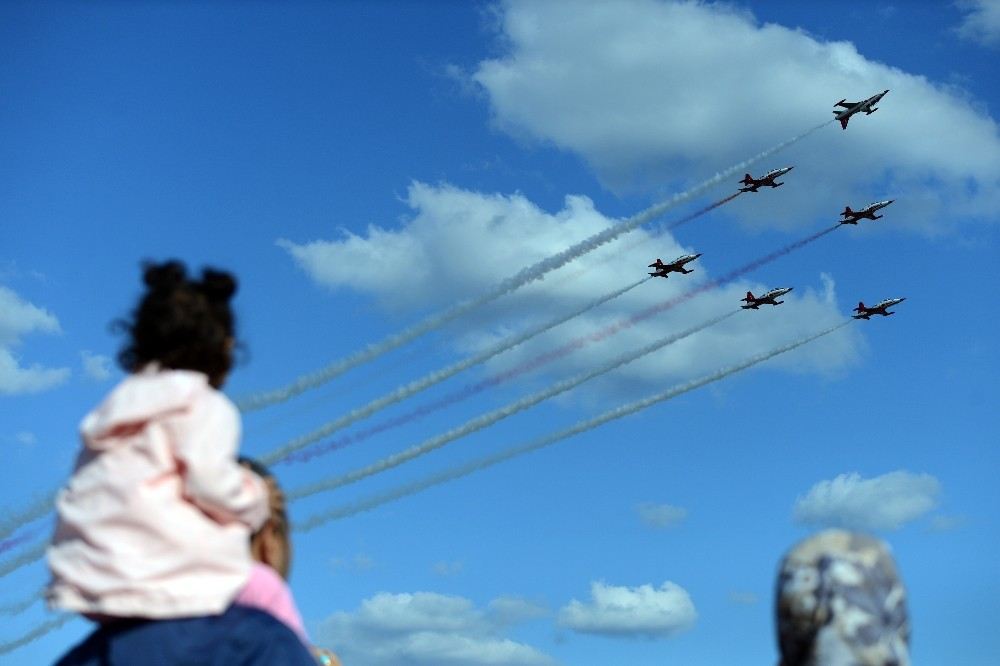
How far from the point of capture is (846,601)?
21.7ft

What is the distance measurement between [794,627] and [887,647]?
46cm

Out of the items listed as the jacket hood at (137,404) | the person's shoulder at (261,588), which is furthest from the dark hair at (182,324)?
the person's shoulder at (261,588)

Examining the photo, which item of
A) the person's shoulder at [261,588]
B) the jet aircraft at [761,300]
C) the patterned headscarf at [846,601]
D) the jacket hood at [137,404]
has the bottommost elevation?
the patterned headscarf at [846,601]

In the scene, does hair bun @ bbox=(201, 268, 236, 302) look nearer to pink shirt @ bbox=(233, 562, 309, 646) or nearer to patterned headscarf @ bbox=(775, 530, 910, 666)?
pink shirt @ bbox=(233, 562, 309, 646)

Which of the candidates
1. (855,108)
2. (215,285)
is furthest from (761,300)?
(215,285)

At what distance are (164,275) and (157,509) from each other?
4.69ft

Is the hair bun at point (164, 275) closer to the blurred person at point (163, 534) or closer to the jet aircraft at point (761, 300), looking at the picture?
the blurred person at point (163, 534)

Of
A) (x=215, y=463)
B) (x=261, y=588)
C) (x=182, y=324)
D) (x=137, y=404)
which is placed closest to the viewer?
(x=215, y=463)

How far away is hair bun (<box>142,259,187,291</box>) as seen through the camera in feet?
24.2

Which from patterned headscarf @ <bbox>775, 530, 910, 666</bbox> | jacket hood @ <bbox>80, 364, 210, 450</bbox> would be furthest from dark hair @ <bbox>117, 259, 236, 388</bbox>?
patterned headscarf @ <bbox>775, 530, 910, 666</bbox>

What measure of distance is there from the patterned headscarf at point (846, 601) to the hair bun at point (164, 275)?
140 inches

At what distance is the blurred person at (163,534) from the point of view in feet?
21.7

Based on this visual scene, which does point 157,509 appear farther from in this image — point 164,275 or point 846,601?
point 846,601

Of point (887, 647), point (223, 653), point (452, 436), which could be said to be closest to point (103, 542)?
point (223, 653)
